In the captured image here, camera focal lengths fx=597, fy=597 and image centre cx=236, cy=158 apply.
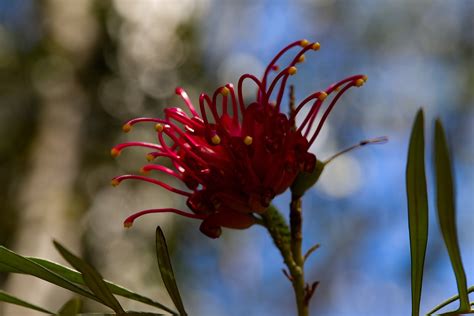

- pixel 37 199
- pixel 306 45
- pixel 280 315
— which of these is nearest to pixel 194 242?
pixel 280 315

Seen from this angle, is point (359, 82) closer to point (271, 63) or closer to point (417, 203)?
point (271, 63)

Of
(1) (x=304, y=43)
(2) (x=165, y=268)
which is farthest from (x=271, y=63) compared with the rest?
(2) (x=165, y=268)

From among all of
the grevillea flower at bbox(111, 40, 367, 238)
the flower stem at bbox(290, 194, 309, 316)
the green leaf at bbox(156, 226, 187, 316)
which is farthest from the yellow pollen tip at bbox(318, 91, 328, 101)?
the green leaf at bbox(156, 226, 187, 316)

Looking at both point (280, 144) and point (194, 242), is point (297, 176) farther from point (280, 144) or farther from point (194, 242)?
point (194, 242)

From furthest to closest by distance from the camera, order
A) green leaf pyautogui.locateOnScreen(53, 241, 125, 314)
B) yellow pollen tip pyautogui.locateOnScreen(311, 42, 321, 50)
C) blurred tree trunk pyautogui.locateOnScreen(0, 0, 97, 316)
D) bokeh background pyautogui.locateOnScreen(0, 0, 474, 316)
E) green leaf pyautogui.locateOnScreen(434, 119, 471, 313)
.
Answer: bokeh background pyautogui.locateOnScreen(0, 0, 474, 316)
blurred tree trunk pyautogui.locateOnScreen(0, 0, 97, 316)
yellow pollen tip pyautogui.locateOnScreen(311, 42, 321, 50)
green leaf pyautogui.locateOnScreen(53, 241, 125, 314)
green leaf pyautogui.locateOnScreen(434, 119, 471, 313)

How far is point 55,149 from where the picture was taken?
113 inches

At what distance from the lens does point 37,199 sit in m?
2.55

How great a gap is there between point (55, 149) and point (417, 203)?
2590 millimetres

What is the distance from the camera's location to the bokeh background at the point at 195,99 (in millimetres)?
3127

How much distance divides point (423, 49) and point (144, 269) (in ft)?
10.5

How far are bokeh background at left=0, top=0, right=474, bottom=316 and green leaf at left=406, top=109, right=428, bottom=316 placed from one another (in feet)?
5.41

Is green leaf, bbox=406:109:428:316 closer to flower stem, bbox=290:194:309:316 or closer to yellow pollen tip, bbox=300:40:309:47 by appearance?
flower stem, bbox=290:194:309:316

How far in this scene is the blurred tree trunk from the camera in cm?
222

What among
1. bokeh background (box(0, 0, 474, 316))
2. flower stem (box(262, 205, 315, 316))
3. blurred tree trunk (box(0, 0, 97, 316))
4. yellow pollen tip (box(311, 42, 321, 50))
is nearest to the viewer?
flower stem (box(262, 205, 315, 316))
